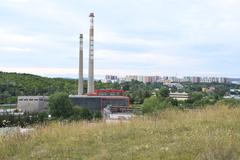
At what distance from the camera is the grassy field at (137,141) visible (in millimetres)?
7263

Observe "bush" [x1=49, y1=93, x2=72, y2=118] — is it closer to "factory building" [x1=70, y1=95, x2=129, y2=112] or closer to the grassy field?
"factory building" [x1=70, y1=95, x2=129, y2=112]

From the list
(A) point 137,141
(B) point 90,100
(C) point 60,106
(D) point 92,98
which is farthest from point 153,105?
(A) point 137,141

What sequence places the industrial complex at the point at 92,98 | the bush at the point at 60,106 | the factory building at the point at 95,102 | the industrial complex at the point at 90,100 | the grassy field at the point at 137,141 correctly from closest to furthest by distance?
the grassy field at the point at 137,141, the bush at the point at 60,106, the factory building at the point at 95,102, the industrial complex at the point at 92,98, the industrial complex at the point at 90,100

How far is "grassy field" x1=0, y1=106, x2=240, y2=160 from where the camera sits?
726 cm

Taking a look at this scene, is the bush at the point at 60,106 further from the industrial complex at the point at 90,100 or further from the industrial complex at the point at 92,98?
the industrial complex at the point at 90,100

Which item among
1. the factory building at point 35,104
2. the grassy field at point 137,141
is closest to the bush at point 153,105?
the grassy field at point 137,141

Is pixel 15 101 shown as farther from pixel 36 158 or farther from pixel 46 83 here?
pixel 36 158

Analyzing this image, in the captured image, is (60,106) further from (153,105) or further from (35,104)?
(35,104)

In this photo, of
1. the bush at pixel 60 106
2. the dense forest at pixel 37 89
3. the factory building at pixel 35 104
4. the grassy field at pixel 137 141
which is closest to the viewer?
the grassy field at pixel 137 141

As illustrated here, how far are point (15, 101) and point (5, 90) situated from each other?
11.1 metres

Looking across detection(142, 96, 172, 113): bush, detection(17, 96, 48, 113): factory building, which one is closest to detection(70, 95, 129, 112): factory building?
detection(17, 96, 48, 113): factory building

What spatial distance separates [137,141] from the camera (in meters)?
8.80

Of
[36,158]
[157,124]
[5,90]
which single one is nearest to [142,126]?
[157,124]

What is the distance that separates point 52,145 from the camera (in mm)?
9297
